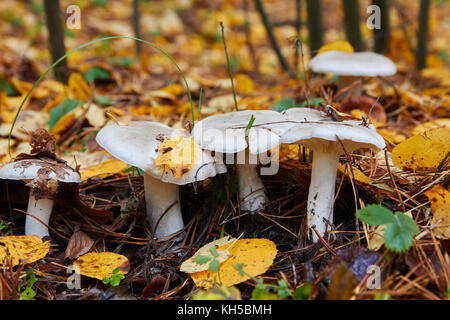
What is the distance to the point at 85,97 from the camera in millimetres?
3480

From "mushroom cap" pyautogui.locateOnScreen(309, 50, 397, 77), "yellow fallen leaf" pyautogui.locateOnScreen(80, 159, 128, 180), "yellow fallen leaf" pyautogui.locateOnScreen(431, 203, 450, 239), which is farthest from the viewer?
"mushroom cap" pyautogui.locateOnScreen(309, 50, 397, 77)

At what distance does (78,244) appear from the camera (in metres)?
1.73

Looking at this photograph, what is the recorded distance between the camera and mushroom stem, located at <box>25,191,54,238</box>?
171 cm

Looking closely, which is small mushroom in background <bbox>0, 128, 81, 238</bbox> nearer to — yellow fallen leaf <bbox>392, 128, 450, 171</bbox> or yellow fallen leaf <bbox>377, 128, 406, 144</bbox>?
yellow fallen leaf <bbox>392, 128, 450, 171</bbox>

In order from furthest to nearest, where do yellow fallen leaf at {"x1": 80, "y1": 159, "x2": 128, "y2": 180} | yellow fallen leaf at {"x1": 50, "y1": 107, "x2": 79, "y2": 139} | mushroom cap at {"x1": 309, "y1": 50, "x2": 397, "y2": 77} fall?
yellow fallen leaf at {"x1": 50, "y1": 107, "x2": 79, "y2": 139} → mushroom cap at {"x1": 309, "y1": 50, "x2": 397, "y2": 77} → yellow fallen leaf at {"x1": 80, "y1": 159, "x2": 128, "y2": 180}

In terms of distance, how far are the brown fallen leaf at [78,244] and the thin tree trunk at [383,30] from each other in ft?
11.1

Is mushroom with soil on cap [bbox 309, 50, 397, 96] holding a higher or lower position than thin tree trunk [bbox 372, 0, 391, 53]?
lower

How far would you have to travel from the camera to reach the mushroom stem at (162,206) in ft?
5.79

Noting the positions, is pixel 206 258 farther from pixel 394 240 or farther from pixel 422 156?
pixel 422 156

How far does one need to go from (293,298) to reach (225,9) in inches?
366

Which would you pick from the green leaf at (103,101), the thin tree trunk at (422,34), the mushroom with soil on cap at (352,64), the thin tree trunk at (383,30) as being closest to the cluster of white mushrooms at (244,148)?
the mushroom with soil on cap at (352,64)

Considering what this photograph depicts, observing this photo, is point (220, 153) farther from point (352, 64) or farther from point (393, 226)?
point (352, 64)

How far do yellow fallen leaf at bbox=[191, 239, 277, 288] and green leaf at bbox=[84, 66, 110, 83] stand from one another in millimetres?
3023

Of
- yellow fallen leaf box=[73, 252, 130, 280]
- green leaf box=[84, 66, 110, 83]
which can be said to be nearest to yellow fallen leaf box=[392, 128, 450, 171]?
yellow fallen leaf box=[73, 252, 130, 280]
